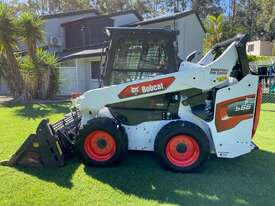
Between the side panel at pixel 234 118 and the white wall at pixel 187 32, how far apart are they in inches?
658

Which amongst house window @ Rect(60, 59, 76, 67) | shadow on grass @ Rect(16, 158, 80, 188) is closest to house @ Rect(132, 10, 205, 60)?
house window @ Rect(60, 59, 76, 67)

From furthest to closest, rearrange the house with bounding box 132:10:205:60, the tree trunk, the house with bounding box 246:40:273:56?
1. the house with bounding box 246:40:273:56
2. the house with bounding box 132:10:205:60
3. the tree trunk

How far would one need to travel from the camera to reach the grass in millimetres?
4555

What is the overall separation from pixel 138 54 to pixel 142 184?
220cm

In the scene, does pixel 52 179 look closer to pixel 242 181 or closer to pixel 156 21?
pixel 242 181

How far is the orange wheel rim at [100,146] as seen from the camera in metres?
5.71

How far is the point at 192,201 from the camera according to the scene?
4531mm

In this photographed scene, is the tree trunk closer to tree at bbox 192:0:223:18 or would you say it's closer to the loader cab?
the loader cab

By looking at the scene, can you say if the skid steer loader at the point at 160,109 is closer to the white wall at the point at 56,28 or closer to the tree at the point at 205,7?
the white wall at the point at 56,28

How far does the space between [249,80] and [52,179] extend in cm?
345

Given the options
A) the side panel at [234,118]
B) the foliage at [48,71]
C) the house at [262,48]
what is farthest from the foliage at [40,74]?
the house at [262,48]

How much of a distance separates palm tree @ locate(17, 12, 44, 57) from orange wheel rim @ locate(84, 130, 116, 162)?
12096mm

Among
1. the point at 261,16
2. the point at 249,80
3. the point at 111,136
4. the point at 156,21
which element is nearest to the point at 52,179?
the point at 111,136

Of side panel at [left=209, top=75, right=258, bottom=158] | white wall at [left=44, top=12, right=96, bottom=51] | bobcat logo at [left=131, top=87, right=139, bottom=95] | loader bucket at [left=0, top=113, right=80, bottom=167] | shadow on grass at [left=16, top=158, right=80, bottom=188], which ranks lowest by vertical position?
shadow on grass at [left=16, top=158, right=80, bottom=188]
